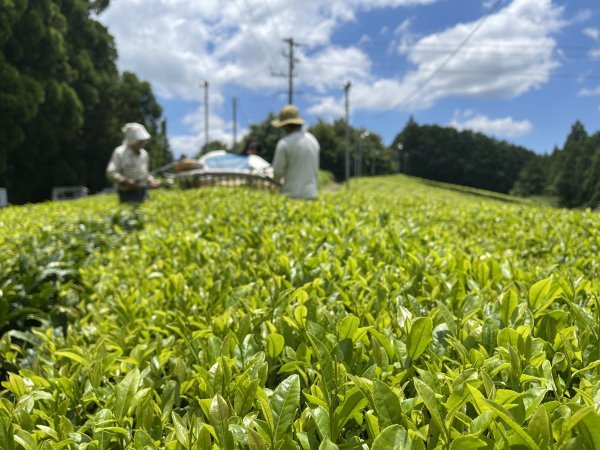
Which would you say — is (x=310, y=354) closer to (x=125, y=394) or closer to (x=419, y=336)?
(x=419, y=336)

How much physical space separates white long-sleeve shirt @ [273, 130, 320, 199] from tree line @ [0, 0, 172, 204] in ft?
48.2

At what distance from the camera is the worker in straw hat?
6.70 metres

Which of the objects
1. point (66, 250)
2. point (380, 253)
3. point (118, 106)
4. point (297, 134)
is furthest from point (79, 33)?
point (380, 253)

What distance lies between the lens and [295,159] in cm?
675

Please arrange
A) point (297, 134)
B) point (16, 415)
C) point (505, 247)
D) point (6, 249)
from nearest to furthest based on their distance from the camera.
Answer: point (16, 415), point (6, 249), point (505, 247), point (297, 134)

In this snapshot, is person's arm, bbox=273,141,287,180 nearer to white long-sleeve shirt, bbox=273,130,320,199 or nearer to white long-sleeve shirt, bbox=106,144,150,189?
white long-sleeve shirt, bbox=273,130,320,199

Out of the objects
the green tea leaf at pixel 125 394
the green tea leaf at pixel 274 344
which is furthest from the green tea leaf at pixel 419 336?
the green tea leaf at pixel 125 394

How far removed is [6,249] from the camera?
3363mm

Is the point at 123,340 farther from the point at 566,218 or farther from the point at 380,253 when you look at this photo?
the point at 566,218

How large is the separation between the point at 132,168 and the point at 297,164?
267cm

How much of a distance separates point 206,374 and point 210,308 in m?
0.73

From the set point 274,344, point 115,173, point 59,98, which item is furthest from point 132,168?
point 59,98

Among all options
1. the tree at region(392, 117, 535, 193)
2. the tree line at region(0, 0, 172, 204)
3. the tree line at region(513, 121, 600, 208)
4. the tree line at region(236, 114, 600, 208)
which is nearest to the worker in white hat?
the tree line at region(513, 121, 600, 208)

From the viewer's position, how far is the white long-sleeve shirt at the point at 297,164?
670 cm
